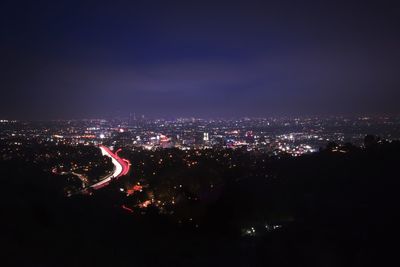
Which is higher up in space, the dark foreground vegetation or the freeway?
the dark foreground vegetation

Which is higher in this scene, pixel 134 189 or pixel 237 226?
pixel 237 226

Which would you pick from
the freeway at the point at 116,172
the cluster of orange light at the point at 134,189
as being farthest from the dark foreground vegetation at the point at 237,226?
the freeway at the point at 116,172

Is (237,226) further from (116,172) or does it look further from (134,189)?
(116,172)

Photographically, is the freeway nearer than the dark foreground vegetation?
No

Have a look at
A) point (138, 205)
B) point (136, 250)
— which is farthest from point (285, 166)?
point (136, 250)

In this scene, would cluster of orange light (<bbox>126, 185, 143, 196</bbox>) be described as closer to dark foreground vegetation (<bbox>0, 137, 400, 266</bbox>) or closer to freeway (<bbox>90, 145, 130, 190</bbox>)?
freeway (<bbox>90, 145, 130, 190</bbox>)

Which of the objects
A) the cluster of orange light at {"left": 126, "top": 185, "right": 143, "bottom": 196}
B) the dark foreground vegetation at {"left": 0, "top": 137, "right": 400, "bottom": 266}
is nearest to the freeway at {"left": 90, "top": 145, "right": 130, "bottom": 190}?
the cluster of orange light at {"left": 126, "top": 185, "right": 143, "bottom": 196}

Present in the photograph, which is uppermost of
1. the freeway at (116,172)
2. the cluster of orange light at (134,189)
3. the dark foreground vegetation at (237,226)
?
the dark foreground vegetation at (237,226)

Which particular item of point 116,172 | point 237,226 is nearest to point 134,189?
point 116,172

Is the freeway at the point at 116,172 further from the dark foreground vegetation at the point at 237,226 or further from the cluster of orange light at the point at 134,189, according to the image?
the dark foreground vegetation at the point at 237,226
